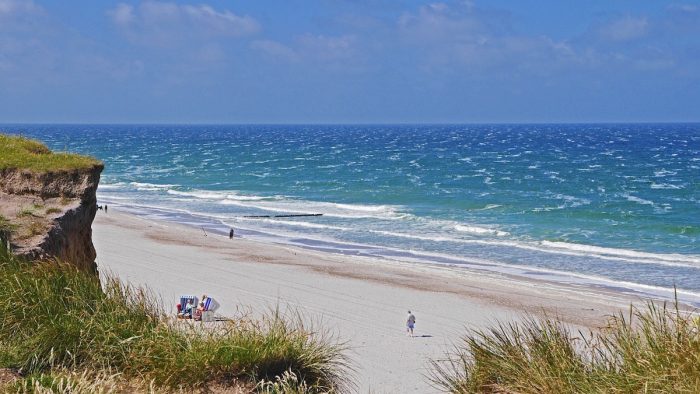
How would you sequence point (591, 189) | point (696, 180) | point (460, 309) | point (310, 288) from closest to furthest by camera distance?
point (460, 309), point (310, 288), point (591, 189), point (696, 180)

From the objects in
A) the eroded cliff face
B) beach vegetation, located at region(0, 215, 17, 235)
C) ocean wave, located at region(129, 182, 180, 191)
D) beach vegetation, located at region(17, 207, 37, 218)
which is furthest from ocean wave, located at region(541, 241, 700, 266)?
ocean wave, located at region(129, 182, 180, 191)

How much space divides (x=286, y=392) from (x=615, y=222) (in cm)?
4010

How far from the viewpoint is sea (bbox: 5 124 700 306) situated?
114 ft

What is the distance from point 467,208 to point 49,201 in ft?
131

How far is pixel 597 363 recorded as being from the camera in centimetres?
812

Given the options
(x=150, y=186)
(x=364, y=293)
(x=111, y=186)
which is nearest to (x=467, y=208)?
(x=364, y=293)

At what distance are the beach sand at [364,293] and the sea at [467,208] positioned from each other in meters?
2.66

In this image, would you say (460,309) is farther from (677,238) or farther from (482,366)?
(677,238)

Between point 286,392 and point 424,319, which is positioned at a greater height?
point 286,392

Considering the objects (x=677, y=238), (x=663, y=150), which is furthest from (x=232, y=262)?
(x=663, y=150)

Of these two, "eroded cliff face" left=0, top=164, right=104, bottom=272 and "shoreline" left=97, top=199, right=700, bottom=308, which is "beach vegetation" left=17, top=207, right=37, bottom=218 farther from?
"shoreline" left=97, top=199, right=700, bottom=308

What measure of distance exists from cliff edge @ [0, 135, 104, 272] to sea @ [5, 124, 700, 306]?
211 inches

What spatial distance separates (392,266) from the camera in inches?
1300

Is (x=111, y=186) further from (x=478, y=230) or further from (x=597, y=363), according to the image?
(x=597, y=363)
